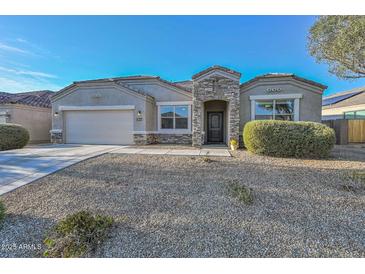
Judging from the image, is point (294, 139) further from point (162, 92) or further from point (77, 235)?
point (162, 92)

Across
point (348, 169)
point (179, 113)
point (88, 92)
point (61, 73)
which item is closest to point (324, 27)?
point (348, 169)

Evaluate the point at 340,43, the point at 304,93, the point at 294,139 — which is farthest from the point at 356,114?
the point at 294,139

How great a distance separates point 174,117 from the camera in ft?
42.8

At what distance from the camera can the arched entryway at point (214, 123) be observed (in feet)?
42.4

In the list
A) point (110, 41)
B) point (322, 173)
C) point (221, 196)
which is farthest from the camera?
point (110, 41)

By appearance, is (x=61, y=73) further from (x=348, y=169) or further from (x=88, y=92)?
(x=348, y=169)

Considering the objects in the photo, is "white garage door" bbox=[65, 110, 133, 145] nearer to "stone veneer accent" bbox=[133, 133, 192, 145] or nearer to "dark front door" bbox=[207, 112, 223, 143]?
"stone veneer accent" bbox=[133, 133, 192, 145]

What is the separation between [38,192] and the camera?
4098mm

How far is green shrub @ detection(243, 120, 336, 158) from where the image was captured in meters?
7.62

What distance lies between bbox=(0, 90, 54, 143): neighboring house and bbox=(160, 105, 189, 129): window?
9.19 meters

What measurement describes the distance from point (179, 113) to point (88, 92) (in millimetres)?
6647

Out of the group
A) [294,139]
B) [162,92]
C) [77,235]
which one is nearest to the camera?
[77,235]

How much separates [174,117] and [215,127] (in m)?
3.14

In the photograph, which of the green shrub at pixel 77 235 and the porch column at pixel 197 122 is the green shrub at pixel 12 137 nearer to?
the porch column at pixel 197 122
